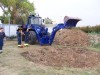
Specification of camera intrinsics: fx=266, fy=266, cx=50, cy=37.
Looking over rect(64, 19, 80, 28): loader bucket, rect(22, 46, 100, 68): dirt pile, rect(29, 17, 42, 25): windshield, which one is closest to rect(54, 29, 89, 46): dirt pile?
rect(29, 17, 42, 25): windshield

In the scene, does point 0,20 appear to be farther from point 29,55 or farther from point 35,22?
point 29,55

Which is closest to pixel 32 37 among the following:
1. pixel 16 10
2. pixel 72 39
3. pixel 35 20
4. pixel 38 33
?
pixel 38 33

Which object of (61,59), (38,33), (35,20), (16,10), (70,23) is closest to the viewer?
(61,59)

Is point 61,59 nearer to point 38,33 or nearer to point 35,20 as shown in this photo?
point 38,33

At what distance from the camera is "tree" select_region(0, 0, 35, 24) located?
33828 mm

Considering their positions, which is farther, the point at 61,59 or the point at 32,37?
the point at 32,37

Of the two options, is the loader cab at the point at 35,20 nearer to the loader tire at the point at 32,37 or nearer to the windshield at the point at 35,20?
the windshield at the point at 35,20

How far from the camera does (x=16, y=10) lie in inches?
1358

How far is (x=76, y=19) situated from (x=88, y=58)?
4526 mm

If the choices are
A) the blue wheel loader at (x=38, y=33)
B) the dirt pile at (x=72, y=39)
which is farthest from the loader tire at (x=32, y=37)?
the dirt pile at (x=72, y=39)

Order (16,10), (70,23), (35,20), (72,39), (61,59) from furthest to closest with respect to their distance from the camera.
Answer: (16,10) → (35,20) → (72,39) → (70,23) → (61,59)

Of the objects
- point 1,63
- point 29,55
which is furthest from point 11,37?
point 1,63

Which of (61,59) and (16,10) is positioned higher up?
(16,10)

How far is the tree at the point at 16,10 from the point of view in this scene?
33828mm
